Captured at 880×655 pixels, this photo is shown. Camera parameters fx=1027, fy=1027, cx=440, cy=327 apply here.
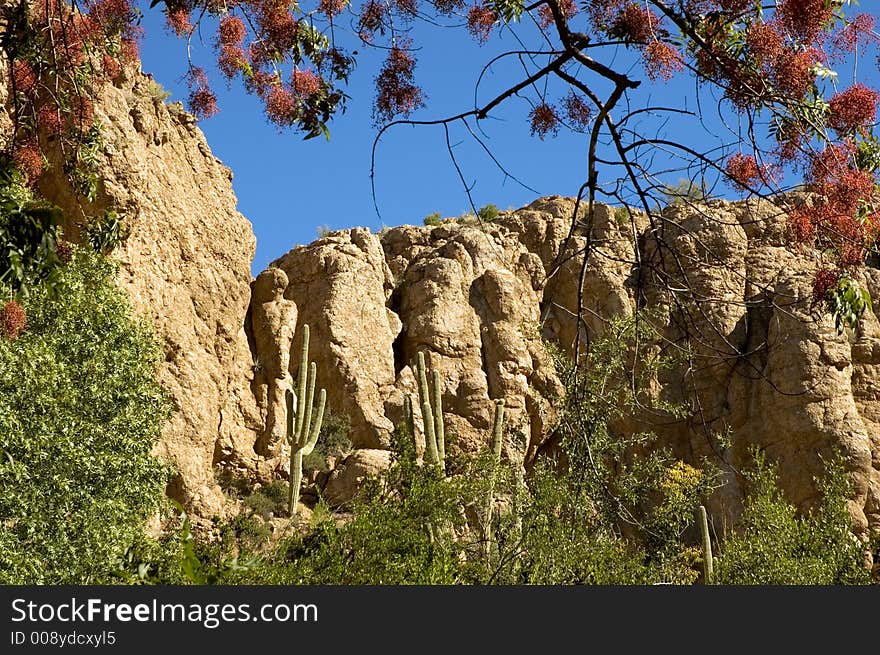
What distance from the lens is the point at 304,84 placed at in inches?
213

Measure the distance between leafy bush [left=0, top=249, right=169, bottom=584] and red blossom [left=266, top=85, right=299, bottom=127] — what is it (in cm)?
875

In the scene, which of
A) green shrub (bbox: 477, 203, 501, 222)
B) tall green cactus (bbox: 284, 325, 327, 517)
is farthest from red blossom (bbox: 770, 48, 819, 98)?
green shrub (bbox: 477, 203, 501, 222)

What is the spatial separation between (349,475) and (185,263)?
639 centimetres

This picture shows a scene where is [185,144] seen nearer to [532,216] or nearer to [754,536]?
[532,216]

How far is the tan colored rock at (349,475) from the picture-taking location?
80.5ft

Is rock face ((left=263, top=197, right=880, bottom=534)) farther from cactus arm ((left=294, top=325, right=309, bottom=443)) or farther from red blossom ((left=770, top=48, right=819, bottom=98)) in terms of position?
red blossom ((left=770, top=48, right=819, bottom=98))

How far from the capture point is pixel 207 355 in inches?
968

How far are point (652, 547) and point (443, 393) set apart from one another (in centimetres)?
1206

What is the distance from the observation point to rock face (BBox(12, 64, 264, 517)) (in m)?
21.4

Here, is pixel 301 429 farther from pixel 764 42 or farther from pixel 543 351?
pixel 764 42

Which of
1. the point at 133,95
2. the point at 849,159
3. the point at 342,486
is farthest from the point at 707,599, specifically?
the point at 133,95

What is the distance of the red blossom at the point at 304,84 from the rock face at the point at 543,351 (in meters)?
20.1

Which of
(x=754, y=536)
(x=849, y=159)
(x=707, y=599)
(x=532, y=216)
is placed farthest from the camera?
(x=532, y=216)

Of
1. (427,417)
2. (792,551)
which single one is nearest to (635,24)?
(792,551)
